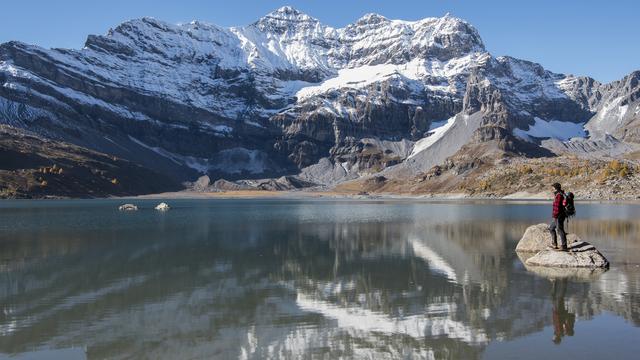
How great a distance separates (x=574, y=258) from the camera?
125 feet

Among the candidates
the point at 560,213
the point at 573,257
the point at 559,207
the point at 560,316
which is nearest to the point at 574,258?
the point at 573,257

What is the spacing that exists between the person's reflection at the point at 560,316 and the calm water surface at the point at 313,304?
77 millimetres

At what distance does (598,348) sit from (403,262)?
79.3 ft

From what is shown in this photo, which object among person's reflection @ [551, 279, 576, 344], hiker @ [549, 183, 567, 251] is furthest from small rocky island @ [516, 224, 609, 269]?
person's reflection @ [551, 279, 576, 344]

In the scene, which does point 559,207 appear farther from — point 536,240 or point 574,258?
point 536,240

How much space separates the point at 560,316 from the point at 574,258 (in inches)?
542

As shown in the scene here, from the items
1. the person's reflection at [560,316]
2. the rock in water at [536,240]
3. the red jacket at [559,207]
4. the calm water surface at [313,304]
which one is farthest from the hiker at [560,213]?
the rock in water at [536,240]

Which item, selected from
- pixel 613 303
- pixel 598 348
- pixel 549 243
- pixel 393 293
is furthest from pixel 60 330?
pixel 549 243

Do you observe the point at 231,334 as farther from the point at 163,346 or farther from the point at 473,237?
the point at 473,237

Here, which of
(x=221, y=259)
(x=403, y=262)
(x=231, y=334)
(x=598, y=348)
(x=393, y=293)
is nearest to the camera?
(x=598, y=348)

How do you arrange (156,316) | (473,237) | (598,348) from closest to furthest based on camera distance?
(598,348)
(156,316)
(473,237)

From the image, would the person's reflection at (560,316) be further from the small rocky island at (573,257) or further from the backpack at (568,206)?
the backpack at (568,206)

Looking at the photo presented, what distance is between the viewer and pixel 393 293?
1277 inches

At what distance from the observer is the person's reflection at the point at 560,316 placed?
23.1 metres
